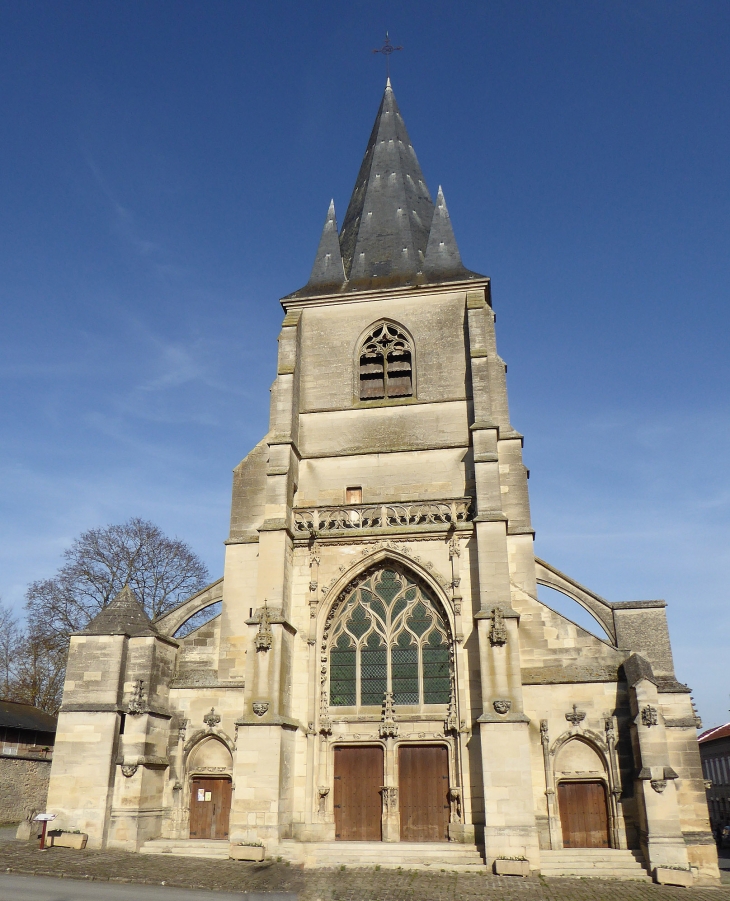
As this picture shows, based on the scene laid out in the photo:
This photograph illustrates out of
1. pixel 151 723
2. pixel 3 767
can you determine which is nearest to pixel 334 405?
pixel 151 723

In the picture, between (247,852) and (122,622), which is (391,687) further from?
(122,622)

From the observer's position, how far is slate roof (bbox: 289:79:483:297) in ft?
69.5

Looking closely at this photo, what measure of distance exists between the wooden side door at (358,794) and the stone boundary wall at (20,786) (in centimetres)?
1146

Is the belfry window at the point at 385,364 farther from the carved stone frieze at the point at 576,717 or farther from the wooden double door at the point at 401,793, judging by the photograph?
the wooden double door at the point at 401,793

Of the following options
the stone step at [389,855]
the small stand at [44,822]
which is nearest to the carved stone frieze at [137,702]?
the small stand at [44,822]

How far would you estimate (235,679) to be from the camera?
15.9m

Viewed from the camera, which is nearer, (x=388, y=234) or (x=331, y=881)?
(x=331, y=881)

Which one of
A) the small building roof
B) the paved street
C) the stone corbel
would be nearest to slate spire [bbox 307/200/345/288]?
the stone corbel

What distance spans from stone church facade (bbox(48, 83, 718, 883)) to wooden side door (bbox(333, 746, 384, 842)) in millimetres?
41

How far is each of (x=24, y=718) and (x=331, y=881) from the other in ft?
53.6

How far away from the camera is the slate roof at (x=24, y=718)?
75.9 feet

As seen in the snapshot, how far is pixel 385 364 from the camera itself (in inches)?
772

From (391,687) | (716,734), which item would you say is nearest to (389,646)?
(391,687)

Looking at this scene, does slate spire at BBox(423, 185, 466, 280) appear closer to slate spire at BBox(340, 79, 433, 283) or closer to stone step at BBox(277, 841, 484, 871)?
slate spire at BBox(340, 79, 433, 283)
